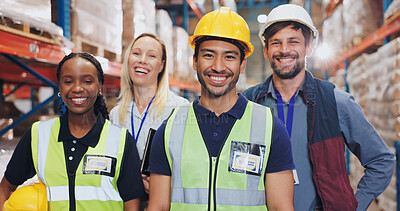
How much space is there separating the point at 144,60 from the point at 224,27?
851 millimetres

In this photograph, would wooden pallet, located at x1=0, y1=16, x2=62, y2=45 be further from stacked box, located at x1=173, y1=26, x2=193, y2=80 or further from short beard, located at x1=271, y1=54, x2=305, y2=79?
stacked box, located at x1=173, y1=26, x2=193, y2=80

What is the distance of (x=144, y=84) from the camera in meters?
2.25

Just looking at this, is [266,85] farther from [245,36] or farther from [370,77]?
[370,77]

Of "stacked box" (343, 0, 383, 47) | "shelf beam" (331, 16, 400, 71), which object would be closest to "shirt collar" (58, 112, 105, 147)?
"shelf beam" (331, 16, 400, 71)

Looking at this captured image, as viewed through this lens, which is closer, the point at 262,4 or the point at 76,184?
the point at 76,184

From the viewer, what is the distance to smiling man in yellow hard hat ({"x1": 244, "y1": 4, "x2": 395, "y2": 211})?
167 cm

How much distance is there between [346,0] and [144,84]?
4.45 metres

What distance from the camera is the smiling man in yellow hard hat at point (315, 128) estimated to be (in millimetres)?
1675

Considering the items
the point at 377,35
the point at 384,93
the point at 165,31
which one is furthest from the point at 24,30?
the point at 377,35

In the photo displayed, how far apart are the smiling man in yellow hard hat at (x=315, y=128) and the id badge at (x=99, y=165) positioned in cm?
100

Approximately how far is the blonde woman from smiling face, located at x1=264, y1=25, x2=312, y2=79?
0.84m

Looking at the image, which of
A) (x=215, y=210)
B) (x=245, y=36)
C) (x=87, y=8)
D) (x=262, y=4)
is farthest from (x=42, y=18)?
(x=262, y=4)

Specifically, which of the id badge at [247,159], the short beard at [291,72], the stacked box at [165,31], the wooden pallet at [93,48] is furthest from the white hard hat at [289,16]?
the stacked box at [165,31]

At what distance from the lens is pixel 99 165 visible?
151cm
